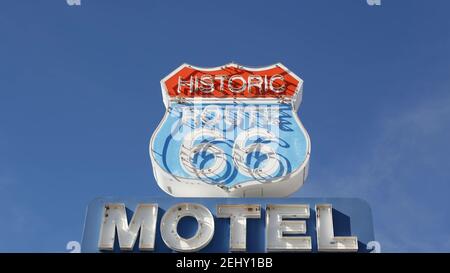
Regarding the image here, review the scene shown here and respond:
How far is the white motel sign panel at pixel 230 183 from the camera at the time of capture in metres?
13.0

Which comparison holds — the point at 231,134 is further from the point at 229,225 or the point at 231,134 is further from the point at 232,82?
the point at 229,225

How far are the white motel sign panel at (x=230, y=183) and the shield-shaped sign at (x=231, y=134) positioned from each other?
0.02 metres

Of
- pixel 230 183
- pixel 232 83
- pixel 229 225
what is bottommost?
pixel 229 225

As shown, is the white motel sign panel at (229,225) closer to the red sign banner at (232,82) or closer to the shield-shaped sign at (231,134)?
the shield-shaped sign at (231,134)

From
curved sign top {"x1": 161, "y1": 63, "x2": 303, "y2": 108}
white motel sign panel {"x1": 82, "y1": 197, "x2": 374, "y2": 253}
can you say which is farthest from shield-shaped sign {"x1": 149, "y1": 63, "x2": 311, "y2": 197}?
white motel sign panel {"x1": 82, "y1": 197, "x2": 374, "y2": 253}

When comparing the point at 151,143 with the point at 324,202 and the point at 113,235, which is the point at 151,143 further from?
the point at 324,202

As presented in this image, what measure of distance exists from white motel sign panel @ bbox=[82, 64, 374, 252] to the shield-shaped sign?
25 millimetres

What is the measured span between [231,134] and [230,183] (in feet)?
4.81

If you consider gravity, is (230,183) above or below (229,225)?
above

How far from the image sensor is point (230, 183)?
14094 mm

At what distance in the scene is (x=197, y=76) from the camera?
1623 centimetres

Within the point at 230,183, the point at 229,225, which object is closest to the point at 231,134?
the point at 230,183
